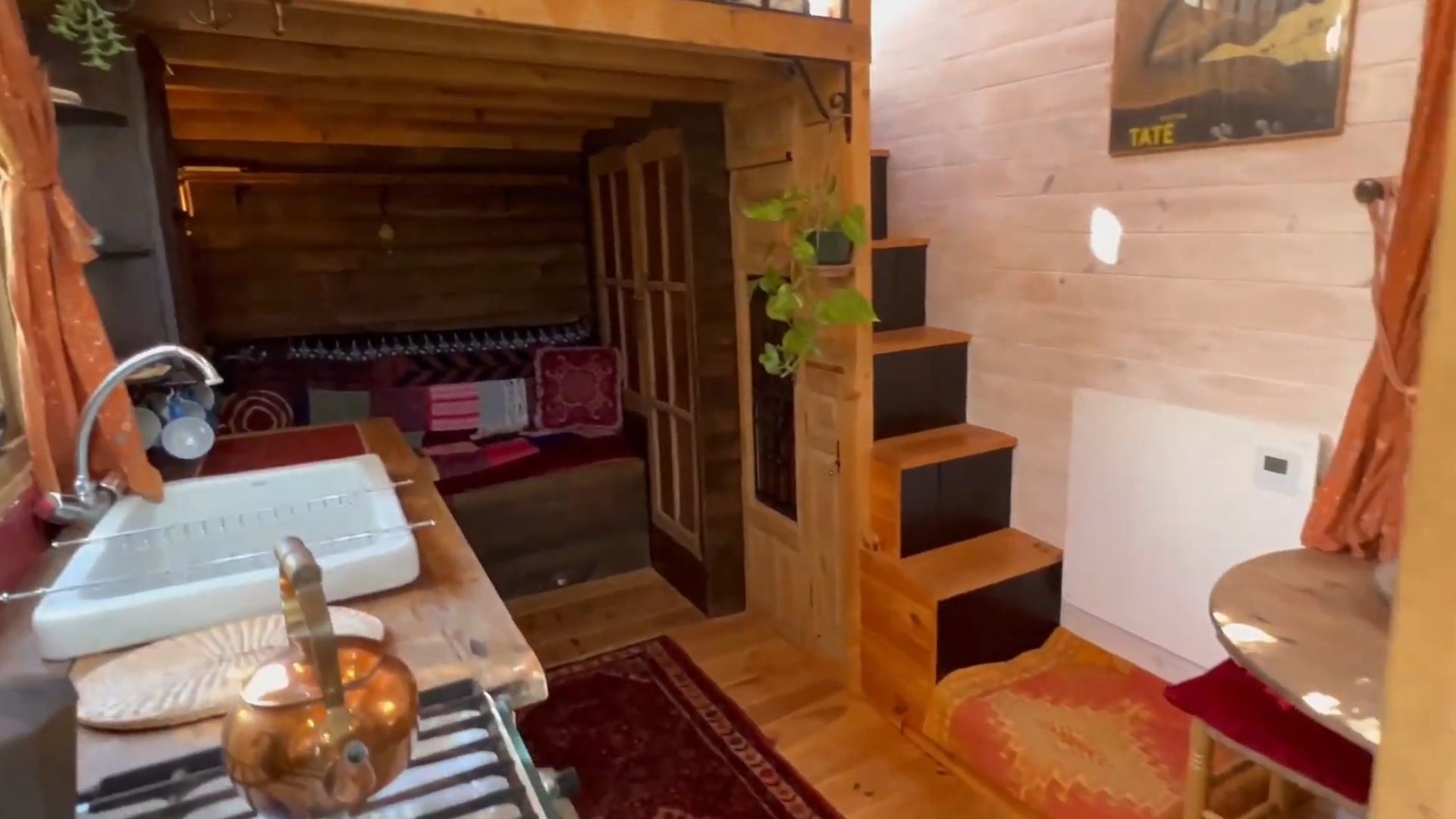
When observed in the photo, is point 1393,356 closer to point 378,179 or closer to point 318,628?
point 318,628

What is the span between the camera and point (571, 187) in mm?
4078

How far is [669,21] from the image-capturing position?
202cm

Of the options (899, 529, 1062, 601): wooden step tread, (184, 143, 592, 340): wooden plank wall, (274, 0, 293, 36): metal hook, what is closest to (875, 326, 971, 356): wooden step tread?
(899, 529, 1062, 601): wooden step tread

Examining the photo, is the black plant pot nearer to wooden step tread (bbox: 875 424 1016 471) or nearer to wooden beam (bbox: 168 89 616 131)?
wooden step tread (bbox: 875 424 1016 471)

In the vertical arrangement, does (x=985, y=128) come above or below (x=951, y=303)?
above

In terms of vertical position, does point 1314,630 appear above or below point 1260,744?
above

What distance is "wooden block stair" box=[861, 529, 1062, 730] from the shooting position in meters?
2.38

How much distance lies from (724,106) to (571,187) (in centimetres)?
139

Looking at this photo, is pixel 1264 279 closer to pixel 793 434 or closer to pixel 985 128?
pixel 985 128

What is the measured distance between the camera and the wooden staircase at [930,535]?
2.41 m

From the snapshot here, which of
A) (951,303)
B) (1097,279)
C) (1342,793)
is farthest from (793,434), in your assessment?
(1342,793)

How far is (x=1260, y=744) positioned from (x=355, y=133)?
3.48 m

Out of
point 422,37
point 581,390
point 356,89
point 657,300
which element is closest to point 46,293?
point 422,37

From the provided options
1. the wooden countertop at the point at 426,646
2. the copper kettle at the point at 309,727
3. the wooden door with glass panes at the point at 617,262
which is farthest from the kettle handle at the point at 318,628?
the wooden door with glass panes at the point at 617,262
